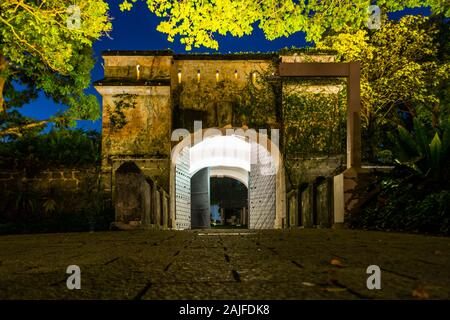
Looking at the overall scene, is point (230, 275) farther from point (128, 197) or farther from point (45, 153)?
point (45, 153)

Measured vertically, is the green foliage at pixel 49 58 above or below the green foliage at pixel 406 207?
above

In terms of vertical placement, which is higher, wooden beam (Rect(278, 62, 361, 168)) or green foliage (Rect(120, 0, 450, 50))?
green foliage (Rect(120, 0, 450, 50))

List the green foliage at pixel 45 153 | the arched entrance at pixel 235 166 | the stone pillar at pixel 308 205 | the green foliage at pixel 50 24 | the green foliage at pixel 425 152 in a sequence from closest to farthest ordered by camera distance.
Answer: the green foliage at pixel 425 152, the green foliage at pixel 50 24, the stone pillar at pixel 308 205, the green foliage at pixel 45 153, the arched entrance at pixel 235 166

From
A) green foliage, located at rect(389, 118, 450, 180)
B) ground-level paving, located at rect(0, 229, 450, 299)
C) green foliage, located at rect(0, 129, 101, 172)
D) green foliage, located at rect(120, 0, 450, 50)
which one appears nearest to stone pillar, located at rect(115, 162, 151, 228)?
green foliage, located at rect(120, 0, 450, 50)

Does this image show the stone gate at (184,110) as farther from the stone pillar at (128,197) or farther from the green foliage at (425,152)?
the green foliage at (425,152)

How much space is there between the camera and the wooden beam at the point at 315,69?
32.6 ft

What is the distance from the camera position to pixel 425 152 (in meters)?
7.93

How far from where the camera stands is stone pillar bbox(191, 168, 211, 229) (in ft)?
78.6

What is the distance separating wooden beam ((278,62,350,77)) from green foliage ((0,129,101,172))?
7579 mm

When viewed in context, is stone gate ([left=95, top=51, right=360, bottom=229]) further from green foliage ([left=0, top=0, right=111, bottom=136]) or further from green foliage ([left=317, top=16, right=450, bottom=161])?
green foliage ([left=317, top=16, right=450, bottom=161])

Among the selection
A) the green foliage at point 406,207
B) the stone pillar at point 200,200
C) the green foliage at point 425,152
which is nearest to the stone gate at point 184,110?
the green foliage at point 406,207

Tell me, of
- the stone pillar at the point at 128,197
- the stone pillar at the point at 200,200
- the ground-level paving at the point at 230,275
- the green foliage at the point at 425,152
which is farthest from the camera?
the stone pillar at the point at 200,200

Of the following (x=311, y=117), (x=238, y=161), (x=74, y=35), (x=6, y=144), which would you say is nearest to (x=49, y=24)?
(x=74, y=35)
